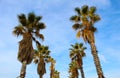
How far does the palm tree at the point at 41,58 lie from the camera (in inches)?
1752

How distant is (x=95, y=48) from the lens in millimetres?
33750

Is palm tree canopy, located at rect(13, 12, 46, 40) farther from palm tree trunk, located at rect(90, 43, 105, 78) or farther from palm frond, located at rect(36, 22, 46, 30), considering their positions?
→ palm tree trunk, located at rect(90, 43, 105, 78)

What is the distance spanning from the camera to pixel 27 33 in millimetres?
33188

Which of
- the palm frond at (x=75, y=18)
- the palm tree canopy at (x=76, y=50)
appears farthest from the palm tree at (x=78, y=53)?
the palm frond at (x=75, y=18)

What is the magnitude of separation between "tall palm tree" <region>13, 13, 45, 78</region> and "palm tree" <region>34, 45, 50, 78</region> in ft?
38.5

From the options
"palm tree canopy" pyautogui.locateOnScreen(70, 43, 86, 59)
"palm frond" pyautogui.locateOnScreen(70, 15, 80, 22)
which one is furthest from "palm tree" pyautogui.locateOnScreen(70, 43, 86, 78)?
"palm frond" pyautogui.locateOnScreen(70, 15, 80, 22)

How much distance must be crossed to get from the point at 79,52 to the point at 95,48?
21.9 metres

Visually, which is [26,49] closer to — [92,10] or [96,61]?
[96,61]

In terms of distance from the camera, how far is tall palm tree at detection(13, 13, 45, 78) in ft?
103

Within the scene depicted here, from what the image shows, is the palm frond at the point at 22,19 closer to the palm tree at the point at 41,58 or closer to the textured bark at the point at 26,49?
the textured bark at the point at 26,49

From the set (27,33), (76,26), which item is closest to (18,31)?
(27,33)

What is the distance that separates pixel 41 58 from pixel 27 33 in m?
15.5

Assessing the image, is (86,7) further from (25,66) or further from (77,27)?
(25,66)

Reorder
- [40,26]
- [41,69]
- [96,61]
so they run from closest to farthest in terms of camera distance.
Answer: [96,61] < [40,26] < [41,69]
